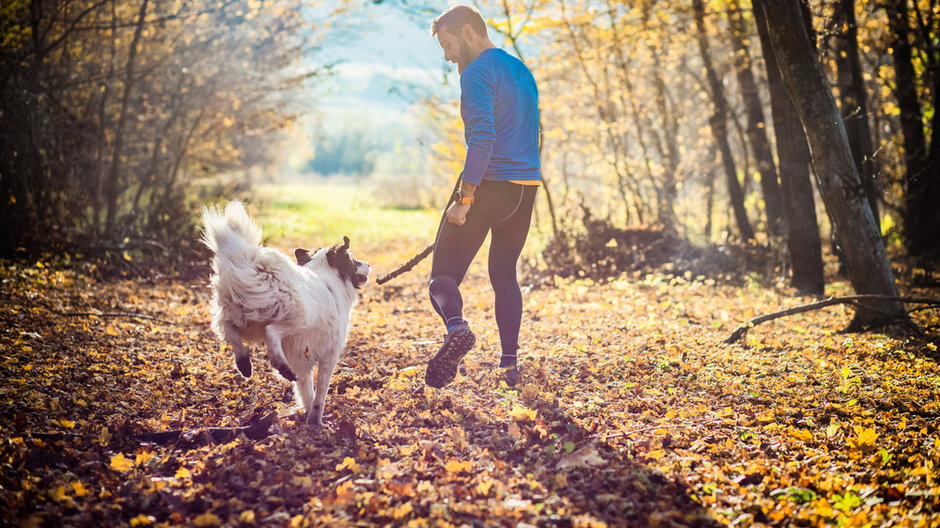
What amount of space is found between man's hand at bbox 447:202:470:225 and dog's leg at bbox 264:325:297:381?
1.37 metres

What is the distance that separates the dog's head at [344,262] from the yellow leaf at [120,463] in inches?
69.8

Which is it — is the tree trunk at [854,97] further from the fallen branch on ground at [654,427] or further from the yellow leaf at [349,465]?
the yellow leaf at [349,465]

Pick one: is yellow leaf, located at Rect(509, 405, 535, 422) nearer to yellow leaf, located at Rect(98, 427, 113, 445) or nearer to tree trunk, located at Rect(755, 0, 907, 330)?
yellow leaf, located at Rect(98, 427, 113, 445)

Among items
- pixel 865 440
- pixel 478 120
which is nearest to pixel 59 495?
pixel 478 120

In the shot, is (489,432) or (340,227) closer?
(489,432)

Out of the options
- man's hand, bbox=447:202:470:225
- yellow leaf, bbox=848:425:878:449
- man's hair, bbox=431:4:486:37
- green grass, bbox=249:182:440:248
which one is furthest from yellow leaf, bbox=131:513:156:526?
green grass, bbox=249:182:440:248

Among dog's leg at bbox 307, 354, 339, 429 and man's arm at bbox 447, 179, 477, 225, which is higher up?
man's arm at bbox 447, 179, 477, 225

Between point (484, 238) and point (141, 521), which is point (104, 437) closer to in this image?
point (141, 521)

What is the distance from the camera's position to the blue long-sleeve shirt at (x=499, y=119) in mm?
4293

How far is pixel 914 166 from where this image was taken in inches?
484

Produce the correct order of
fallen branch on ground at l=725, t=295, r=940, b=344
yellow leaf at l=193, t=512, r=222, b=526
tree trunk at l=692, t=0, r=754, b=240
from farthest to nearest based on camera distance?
tree trunk at l=692, t=0, r=754, b=240, fallen branch on ground at l=725, t=295, r=940, b=344, yellow leaf at l=193, t=512, r=222, b=526

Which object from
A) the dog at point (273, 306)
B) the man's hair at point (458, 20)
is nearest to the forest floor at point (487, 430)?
the dog at point (273, 306)

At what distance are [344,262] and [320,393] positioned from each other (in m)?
0.99

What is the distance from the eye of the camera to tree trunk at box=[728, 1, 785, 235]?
39.8 feet
